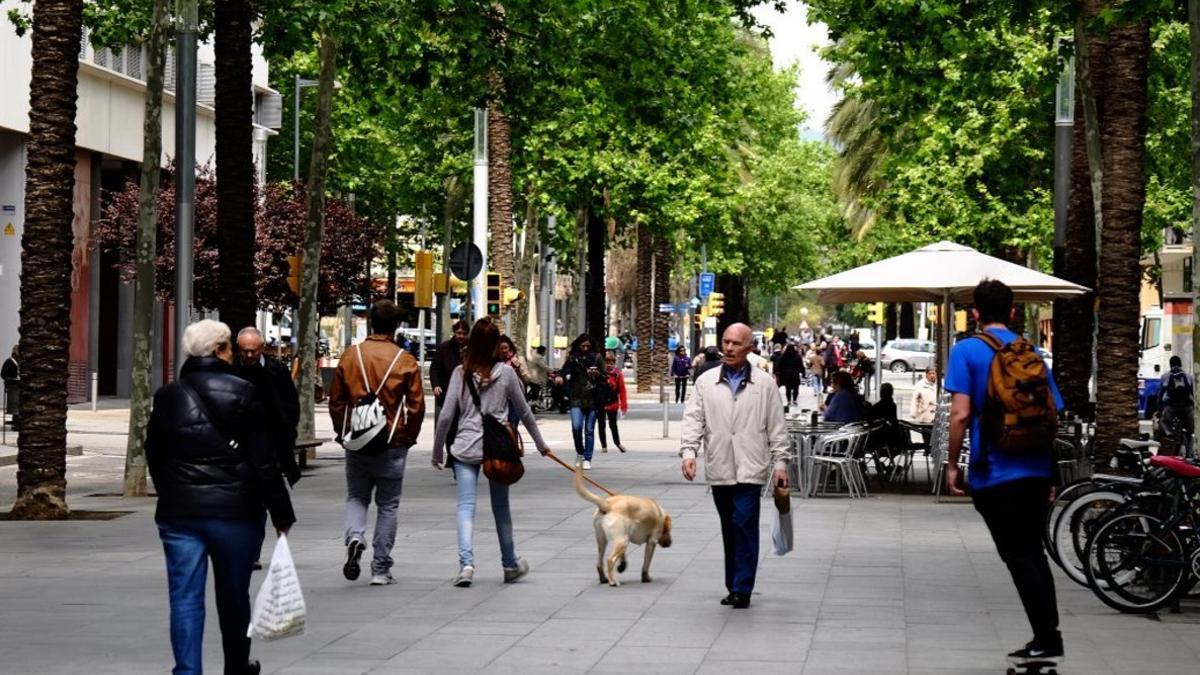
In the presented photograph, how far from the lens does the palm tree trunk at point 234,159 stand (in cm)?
2238

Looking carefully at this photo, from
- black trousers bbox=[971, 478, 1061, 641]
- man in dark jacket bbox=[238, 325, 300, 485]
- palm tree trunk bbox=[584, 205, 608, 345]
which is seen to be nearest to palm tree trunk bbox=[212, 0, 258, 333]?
man in dark jacket bbox=[238, 325, 300, 485]

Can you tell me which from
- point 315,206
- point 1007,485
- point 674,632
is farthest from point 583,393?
point 1007,485

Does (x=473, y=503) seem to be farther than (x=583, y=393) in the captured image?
No

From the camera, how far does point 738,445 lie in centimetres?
1275

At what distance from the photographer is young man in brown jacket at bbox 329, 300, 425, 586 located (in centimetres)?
1351

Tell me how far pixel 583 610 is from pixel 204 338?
433cm

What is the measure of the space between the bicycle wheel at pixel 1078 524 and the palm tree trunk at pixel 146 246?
33.6 ft

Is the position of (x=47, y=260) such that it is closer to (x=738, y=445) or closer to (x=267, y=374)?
(x=267, y=374)

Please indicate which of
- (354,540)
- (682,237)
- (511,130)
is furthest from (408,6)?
(682,237)

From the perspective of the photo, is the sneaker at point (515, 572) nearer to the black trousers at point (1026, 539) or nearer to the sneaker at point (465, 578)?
the sneaker at point (465, 578)

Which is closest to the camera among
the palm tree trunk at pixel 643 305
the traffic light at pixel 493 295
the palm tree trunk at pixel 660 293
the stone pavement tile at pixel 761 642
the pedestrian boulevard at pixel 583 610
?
the pedestrian boulevard at pixel 583 610

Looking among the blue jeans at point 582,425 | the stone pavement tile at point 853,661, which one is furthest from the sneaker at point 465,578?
the blue jeans at point 582,425

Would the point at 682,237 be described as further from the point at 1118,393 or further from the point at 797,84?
the point at 1118,393

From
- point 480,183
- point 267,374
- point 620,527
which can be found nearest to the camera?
point 267,374
